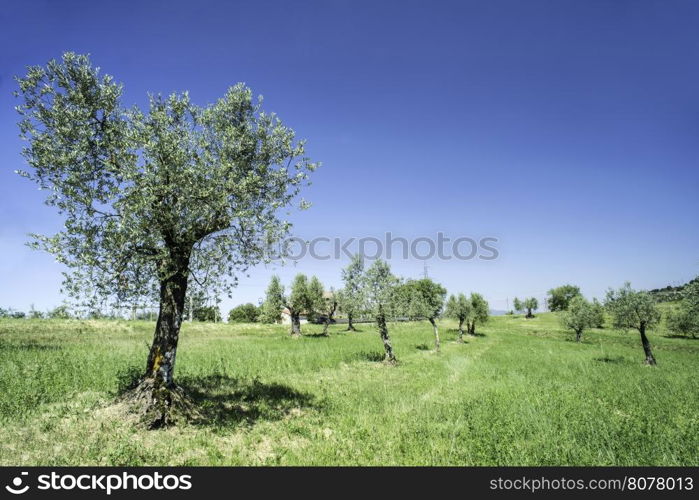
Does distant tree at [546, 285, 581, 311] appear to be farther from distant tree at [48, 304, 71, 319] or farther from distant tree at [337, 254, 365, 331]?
distant tree at [48, 304, 71, 319]

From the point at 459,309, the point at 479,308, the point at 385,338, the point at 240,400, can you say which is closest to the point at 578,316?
the point at 479,308

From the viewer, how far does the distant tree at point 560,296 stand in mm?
185375

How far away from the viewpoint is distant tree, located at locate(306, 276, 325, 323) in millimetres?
69250

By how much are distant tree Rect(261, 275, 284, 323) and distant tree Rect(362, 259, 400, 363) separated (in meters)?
34.5

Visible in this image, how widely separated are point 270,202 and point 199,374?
44.6ft

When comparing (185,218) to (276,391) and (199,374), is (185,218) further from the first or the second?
(199,374)

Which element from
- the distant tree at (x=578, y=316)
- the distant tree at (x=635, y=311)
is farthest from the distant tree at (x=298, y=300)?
the distant tree at (x=578, y=316)

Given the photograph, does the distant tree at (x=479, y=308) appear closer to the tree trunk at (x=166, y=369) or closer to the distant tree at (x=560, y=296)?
the tree trunk at (x=166, y=369)

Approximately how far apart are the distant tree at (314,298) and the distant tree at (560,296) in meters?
170

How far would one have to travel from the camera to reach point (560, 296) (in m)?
188

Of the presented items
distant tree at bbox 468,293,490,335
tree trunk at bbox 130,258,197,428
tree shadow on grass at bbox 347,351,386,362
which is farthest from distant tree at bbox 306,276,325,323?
tree trunk at bbox 130,258,197,428

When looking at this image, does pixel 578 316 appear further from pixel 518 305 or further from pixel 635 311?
pixel 518 305

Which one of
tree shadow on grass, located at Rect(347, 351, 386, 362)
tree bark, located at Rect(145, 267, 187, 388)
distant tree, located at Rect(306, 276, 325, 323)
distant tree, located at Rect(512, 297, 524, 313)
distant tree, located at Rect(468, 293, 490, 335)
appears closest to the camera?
tree bark, located at Rect(145, 267, 187, 388)
